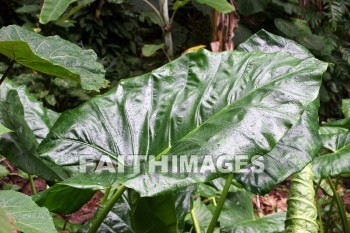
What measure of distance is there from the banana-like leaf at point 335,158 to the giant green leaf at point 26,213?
836 mm

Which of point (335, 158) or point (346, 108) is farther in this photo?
point (346, 108)

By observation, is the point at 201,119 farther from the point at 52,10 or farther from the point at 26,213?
the point at 52,10

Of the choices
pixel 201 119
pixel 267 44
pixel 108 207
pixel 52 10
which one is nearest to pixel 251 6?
pixel 52 10

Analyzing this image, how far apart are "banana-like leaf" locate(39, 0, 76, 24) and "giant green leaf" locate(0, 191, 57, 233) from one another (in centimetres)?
112

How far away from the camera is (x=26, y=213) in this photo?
2.34 ft

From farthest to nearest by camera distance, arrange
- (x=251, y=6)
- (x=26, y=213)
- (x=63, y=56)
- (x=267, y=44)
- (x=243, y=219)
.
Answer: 1. (x=251, y=6)
2. (x=243, y=219)
3. (x=267, y=44)
4. (x=63, y=56)
5. (x=26, y=213)

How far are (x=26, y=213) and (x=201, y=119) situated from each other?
36cm

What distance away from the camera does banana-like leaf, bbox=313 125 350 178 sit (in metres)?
1.29

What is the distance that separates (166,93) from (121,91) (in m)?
0.10

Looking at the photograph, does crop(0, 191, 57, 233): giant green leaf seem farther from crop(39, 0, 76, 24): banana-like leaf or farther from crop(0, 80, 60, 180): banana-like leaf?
crop(39, 0, 76, 24): banana-like leaf

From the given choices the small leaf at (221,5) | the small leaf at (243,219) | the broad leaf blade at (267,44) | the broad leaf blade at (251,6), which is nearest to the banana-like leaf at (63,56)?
the broad leaf blade at (267,44)

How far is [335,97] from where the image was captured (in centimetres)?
376

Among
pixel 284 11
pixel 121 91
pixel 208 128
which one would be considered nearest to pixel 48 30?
pixel 284 11

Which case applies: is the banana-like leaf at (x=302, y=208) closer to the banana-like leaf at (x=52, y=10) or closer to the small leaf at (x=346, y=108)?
the small leaf at (x=346, y=108)
